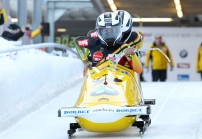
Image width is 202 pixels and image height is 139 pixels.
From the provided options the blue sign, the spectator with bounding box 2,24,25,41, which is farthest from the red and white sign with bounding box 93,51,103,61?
the blue sign

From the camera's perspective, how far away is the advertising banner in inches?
806

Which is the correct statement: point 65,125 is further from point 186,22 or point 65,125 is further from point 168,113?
point 186,22

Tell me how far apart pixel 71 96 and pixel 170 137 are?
461 cm

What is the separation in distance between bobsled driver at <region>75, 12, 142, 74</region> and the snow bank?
119cm

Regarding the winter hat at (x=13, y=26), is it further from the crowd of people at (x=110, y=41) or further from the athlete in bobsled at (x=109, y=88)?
the athlete in bobsled at (x=109, y=88)

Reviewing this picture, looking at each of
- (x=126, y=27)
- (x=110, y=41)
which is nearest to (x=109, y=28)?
(x=110, y=41)

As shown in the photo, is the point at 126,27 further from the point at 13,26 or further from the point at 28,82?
the point at 13,26

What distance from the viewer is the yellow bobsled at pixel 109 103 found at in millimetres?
7121

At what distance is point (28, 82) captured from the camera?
33.4 ft

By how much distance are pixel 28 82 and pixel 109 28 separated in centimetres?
260

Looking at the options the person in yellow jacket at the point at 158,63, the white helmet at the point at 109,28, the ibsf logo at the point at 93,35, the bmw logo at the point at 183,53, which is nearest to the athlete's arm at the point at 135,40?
the white helmet at the point at 109,28

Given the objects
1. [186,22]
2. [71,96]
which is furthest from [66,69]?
[186,22]

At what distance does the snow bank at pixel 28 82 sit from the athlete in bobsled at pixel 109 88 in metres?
1.19

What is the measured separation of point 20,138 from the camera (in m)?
7.95
